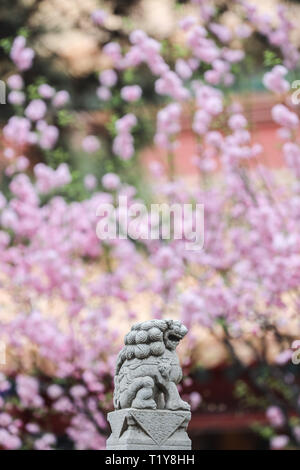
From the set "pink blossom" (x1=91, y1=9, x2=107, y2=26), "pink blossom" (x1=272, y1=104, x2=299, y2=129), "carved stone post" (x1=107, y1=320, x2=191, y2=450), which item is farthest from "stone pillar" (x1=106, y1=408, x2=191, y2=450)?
"pink blossom" (x1=91, y1=9, x2=107, y2=26)

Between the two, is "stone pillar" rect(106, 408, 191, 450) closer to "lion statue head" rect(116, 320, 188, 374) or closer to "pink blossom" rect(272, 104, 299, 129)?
"lion statue head" rect(116, 320, 188, 374)

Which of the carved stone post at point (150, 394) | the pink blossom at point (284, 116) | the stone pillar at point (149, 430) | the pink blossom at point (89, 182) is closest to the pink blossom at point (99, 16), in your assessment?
the pink blossom at point (89, 182)

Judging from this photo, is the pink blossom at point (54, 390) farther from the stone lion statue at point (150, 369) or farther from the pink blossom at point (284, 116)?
the stone lion statue at point (150, 369)

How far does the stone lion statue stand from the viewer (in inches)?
248

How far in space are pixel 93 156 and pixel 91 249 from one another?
2.04 metres

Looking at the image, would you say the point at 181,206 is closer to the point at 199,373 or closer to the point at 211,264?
the point at 211,264

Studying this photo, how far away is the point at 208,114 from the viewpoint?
10.3 metres

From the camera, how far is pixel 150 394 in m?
6.29

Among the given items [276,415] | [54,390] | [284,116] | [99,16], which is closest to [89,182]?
→ [99,16]

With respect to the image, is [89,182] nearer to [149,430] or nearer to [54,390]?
[54,390]

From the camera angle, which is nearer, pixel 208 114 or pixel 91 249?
pixel 208 114

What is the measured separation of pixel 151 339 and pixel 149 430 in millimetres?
628

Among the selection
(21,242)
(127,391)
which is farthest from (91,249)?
(127,391)
